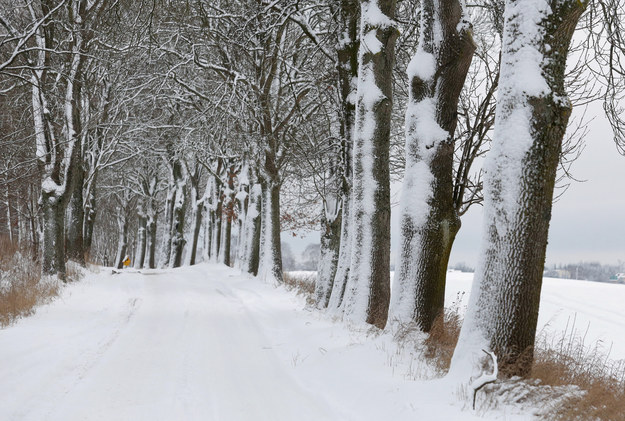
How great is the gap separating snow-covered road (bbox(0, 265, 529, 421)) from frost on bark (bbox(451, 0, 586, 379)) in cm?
71

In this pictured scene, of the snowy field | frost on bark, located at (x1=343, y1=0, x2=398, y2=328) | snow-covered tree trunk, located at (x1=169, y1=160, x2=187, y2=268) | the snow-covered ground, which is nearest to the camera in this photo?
the snowy field

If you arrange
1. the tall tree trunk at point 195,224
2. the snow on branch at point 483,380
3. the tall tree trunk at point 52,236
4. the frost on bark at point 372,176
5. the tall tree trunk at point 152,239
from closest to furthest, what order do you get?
1. the snow on branch at point 483,380
2. the frost on bark at point 372,176
3. the tall tree trunk at point 52,236
4. the tall tree trunk at point 195,224
5. the tall tree trunk at point 152,239

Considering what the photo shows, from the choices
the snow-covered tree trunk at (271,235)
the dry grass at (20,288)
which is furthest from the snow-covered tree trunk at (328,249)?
the dry grass at (20,288)

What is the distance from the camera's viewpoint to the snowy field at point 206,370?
4484 mm

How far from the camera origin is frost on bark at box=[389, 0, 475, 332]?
6.93 metres

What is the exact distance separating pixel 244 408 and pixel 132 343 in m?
3.16

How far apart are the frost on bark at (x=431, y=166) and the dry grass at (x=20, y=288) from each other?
645 cm

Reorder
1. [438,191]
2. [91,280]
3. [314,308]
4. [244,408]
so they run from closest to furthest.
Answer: [244,408], [438,191], [314,308], [91,280]

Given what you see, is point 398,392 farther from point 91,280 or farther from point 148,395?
point 91,280

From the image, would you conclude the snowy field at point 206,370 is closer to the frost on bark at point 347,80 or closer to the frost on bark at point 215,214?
the frost on bark at point 347,80

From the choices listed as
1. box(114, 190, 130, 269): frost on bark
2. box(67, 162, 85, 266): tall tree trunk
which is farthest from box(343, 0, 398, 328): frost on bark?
box(114, 190, 130, 269): frost on bark

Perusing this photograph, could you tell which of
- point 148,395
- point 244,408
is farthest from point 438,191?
point 148,395

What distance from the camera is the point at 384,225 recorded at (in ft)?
28.7

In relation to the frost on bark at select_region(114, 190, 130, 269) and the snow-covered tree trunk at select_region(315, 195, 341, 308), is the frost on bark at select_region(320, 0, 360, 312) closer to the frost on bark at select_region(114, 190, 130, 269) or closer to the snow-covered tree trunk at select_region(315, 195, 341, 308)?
the snow-covered tree trunk at select_region(315, 195, 341, 308)
